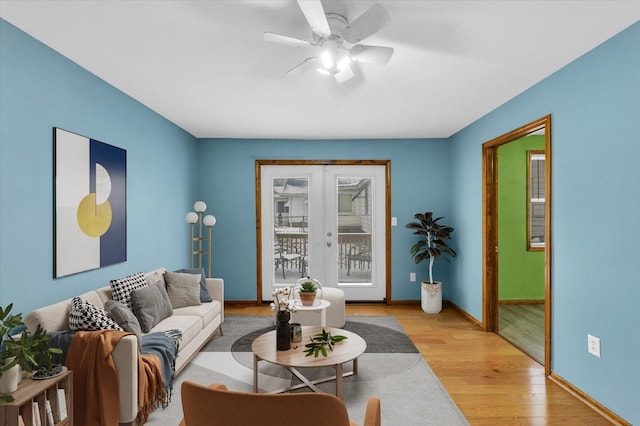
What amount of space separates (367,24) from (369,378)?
8.73 ft

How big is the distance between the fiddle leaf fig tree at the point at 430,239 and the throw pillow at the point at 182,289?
299cm

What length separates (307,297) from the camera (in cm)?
381

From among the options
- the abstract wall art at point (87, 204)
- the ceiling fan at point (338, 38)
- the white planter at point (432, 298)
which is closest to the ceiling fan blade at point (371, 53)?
the ceiling fan at point (338, 38)

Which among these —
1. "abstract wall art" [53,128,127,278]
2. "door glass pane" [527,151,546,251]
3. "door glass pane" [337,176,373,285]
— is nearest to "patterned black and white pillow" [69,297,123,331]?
"abstract wall art" [53,128,127,278]

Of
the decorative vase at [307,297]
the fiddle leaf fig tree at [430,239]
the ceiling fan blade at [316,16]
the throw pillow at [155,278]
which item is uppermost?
the ceiling fan blade at [316,16]

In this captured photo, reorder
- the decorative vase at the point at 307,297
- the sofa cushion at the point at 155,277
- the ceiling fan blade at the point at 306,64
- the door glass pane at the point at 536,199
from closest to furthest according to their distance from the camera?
the ceiling fan blade at the point at 306,64
the sofa cushion at the point at 155,277
the decorative vase at the point at 307,297
the door glass pane at the point at 536,199

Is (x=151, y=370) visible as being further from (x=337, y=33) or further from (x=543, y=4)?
(x=543, y=4)

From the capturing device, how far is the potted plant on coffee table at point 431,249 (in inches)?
209

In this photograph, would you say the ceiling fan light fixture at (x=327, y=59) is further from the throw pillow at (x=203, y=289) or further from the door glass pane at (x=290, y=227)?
the door glass pane at (x=290, y=227)

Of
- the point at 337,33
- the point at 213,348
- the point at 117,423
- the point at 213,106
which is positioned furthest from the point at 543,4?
the point at 213,348

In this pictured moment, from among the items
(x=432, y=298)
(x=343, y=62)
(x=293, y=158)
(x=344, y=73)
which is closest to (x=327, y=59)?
(x=343, y=62)

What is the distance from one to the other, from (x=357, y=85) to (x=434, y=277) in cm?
348

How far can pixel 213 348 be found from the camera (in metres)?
3.94

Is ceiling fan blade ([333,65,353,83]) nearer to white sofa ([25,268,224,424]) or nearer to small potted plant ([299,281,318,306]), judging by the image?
small potted plant ([299,281,318,306])
